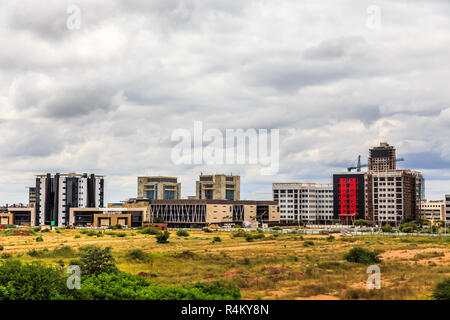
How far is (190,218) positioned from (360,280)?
149 meters

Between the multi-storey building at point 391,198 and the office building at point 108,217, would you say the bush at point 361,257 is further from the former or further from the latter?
the multi-storey building at point 391,198

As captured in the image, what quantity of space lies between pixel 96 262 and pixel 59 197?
168 meters

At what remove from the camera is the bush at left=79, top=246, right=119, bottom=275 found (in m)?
39.4

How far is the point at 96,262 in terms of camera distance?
39.8m

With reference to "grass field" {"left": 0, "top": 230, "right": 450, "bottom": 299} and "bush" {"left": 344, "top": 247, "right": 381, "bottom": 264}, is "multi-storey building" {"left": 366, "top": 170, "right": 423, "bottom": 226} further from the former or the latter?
"bush" {"left": 344, "top": 247, "right": 381, "bottom": 264}

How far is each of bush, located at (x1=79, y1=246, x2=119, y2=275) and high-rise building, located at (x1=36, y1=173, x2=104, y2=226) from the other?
538 feet

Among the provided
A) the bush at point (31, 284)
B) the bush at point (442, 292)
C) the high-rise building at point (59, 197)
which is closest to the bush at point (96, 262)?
the bush at point (31, 284)

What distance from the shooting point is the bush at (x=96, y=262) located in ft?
129

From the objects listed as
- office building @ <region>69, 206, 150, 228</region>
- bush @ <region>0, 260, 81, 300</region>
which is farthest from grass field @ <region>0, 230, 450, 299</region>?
office building @ <region>69, 206, 150, 228</region>

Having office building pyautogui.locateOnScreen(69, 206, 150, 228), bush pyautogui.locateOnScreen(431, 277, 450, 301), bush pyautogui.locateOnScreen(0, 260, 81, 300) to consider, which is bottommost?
office building pyautogui.locateOnScreen(69, 206, 150, 228)

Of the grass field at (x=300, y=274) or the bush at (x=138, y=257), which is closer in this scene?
the grass field at (x=300, y=274)

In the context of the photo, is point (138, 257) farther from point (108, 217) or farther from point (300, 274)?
point (108, 217)

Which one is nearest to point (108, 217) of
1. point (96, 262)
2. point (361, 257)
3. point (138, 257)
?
point (138, 257)

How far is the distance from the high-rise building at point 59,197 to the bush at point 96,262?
164 m
